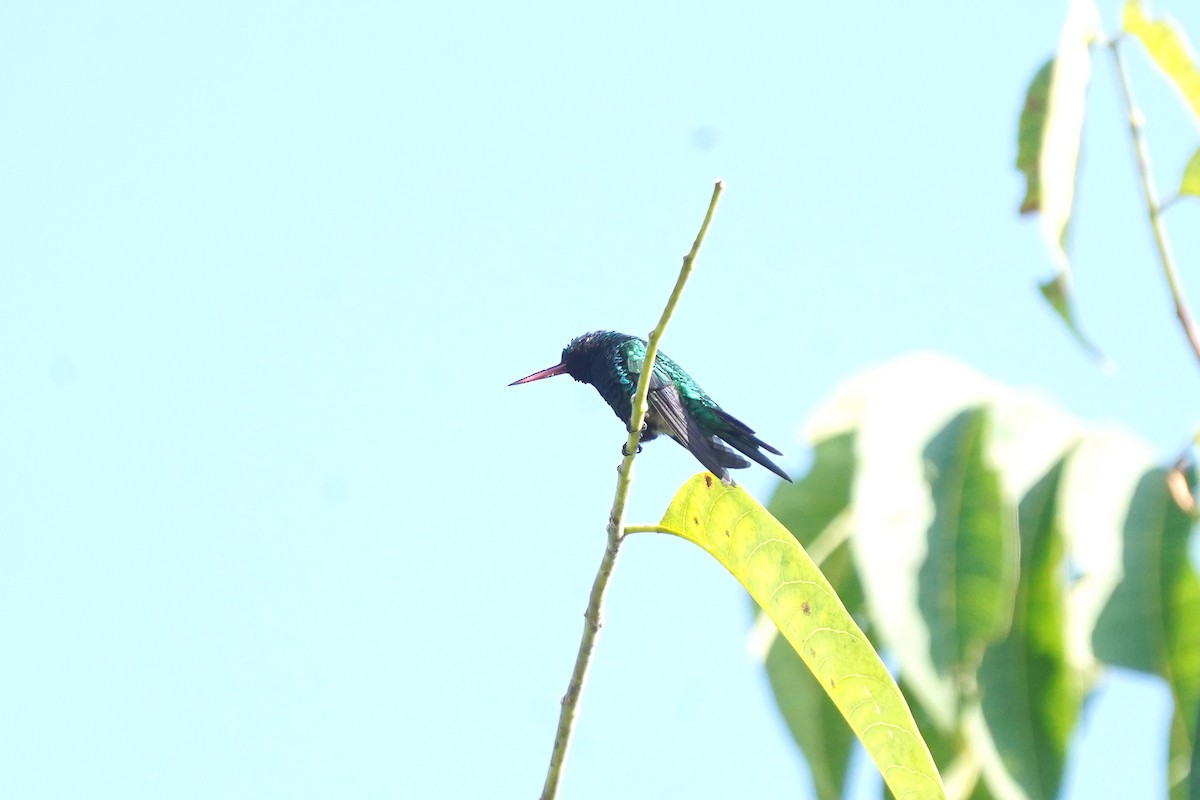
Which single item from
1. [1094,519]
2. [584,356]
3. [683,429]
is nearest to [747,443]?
[683,429]

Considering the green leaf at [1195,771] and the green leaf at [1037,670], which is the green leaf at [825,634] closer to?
the green leaf at [1037,670]

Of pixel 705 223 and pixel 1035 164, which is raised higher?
pixel 1035 164

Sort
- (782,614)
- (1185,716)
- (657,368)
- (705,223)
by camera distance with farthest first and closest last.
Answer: (657,368) < (1185,716) < (782,614) < (705,223)

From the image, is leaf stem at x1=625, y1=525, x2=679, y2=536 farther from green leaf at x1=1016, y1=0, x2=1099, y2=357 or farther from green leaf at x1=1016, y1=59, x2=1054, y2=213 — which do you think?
green leaf at x1=1016, y1=59, x2=1054, y2=213

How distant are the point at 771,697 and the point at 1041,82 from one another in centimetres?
150

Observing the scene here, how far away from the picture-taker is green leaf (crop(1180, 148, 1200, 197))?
9.18ft

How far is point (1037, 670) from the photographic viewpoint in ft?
9.33

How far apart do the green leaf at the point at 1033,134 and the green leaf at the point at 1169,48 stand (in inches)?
8.2

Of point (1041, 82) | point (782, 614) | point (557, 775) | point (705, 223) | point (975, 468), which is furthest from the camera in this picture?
point (1041, 82)

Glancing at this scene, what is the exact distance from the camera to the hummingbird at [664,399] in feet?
14.7

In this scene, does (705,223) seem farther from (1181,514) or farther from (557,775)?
(1181,514)

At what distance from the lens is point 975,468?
288 centimetres

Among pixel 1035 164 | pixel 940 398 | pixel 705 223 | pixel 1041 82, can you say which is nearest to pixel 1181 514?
pixel 940 398

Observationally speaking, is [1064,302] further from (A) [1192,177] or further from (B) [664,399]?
(B) [664,399]
